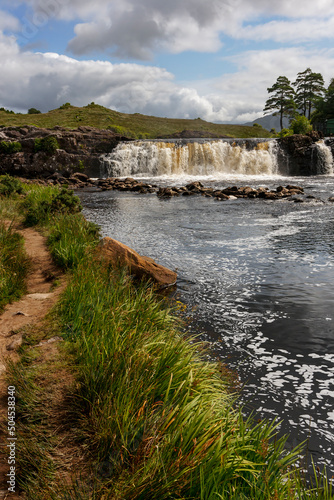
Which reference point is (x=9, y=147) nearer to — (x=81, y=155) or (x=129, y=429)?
(x=81, y=155)

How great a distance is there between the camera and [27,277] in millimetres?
8102

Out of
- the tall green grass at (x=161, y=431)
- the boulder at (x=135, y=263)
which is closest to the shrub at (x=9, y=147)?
the boulder at (x=135, y=263)

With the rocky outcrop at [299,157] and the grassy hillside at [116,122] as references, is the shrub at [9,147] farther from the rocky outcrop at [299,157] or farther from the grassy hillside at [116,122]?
the rocky outcrop at [299,157]

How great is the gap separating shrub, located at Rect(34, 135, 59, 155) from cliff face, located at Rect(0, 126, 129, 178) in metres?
0.29

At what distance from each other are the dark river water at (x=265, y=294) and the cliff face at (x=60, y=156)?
27.7m

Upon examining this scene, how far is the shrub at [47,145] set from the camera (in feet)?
154

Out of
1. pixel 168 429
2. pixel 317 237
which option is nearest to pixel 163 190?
pixel 317 237

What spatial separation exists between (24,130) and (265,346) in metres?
53.7

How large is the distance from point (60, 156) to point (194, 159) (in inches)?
681

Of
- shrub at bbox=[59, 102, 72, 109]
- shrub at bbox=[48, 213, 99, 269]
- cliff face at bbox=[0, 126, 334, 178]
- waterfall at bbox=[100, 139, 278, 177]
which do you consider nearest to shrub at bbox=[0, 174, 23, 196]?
shrub at bbox=[48, 213, 99, 269]

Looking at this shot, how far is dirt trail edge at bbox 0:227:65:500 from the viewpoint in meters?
3.10

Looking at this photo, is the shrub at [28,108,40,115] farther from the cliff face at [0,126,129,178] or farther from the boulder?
the boulder

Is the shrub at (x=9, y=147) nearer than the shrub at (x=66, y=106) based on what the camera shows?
Yes

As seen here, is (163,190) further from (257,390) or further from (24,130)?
(24,130)
